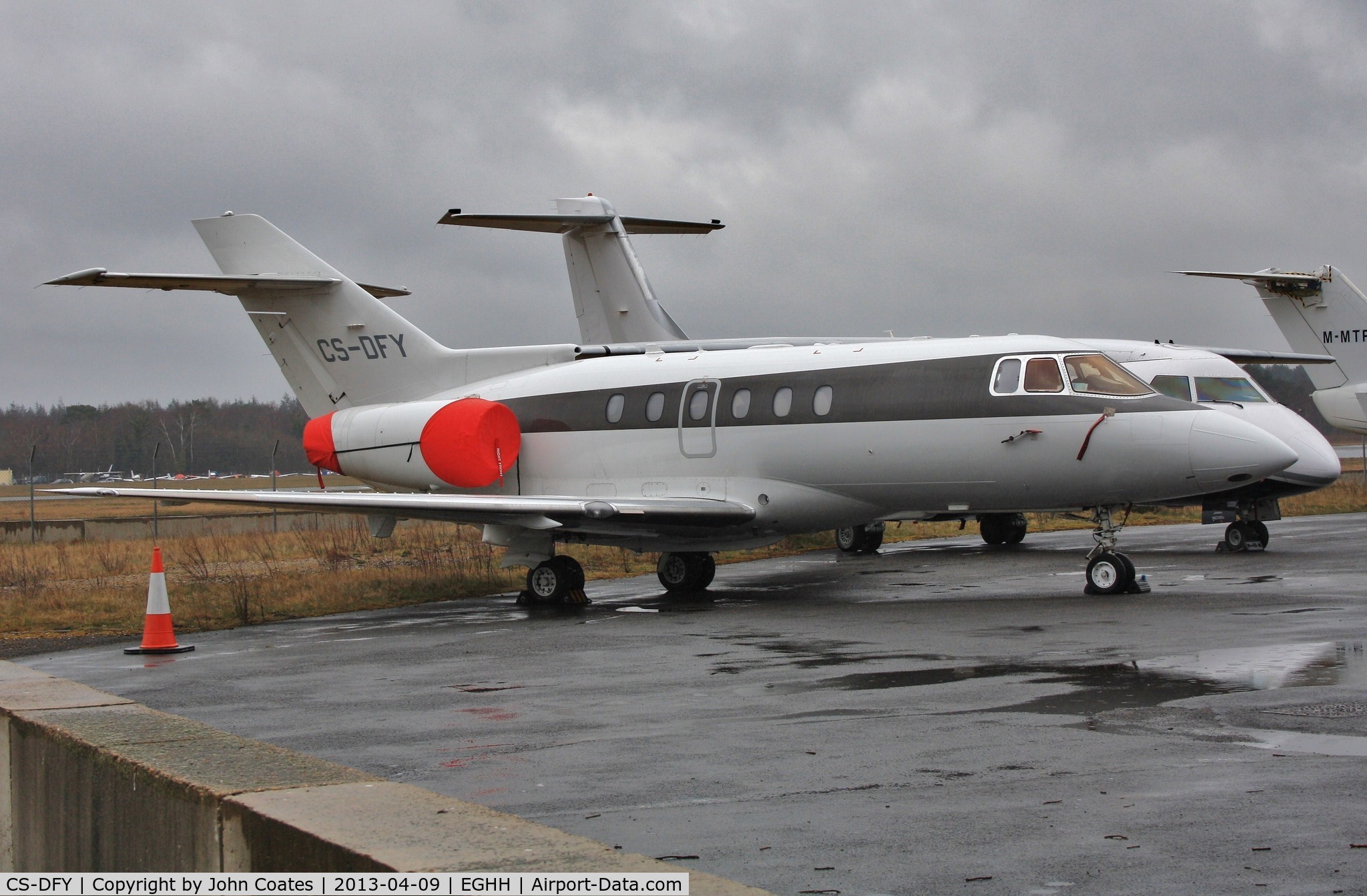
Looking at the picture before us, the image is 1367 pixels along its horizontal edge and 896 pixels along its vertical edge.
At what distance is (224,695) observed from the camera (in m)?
9.65

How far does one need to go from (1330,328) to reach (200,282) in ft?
81.6

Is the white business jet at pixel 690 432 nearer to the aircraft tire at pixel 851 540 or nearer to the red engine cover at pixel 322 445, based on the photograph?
the red engine cover at pixel 322 445

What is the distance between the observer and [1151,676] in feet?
28.6

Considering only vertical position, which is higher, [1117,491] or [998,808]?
[1117,491]

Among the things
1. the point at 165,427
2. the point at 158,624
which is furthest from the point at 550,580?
the point at 165,427

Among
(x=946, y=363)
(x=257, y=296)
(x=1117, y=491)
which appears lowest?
(x=1117, y=491)

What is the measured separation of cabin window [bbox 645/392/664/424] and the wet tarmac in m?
2.67

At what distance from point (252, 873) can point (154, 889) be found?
557 millimetres

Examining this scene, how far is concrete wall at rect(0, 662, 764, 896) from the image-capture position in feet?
12.6

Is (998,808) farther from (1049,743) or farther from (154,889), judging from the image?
(154,889)

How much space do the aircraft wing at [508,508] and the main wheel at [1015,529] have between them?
866cm

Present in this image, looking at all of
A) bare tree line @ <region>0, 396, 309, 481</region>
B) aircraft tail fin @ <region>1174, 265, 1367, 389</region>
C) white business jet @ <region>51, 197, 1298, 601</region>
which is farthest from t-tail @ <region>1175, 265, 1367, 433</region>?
bare tree line @ <region>0, 396, 309, 481</region>

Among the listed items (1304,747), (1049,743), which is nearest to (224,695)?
(1049,743)

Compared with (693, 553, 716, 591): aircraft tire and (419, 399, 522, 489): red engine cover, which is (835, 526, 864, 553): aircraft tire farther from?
(419, 399, 522, 489): red engine cover
